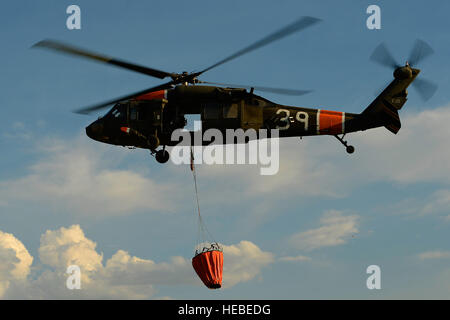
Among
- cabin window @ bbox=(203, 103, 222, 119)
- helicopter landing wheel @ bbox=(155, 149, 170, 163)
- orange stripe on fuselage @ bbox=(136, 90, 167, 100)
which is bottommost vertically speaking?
helicopter landing wheel @ bbox=(155, 149, 170, 163)

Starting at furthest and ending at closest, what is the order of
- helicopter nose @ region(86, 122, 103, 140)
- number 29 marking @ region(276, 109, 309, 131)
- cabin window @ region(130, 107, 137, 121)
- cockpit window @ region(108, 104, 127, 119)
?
helicopter nose @ region(86, 122, 103, 140), cockpit window @ region(108, 104, 127, 119), cabin window @ region(130, 107, 137, 121), number 29 marking @ region(276, 109, 309, 131)

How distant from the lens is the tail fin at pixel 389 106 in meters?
32.0

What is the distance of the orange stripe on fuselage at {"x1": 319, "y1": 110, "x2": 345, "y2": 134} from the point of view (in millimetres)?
31406

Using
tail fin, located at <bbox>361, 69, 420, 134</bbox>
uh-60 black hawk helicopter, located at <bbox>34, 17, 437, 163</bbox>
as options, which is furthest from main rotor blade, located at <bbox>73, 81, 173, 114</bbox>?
tail fin, located at <bbox>361, 69, 420, 134</bbox>

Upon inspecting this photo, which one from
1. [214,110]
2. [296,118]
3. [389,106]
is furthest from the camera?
[389,106]

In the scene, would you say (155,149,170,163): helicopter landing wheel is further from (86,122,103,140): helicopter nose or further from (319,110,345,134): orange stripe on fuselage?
(319,110,345,134): orange stripe on fuselage

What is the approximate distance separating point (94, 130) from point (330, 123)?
14304mm

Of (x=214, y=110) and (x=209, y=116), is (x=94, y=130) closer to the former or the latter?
(x=209, y=116)

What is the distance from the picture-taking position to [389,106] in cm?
3231

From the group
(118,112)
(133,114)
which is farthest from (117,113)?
(133,114)

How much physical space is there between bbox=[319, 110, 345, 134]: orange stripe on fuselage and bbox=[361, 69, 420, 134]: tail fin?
1647 mm
